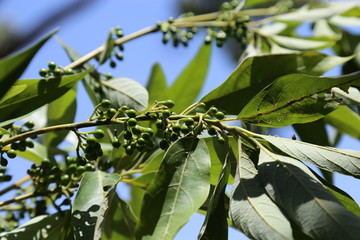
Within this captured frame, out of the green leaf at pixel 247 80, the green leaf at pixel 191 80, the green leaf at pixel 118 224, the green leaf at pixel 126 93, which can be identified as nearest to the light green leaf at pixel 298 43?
the green leaf at pixel 191 80

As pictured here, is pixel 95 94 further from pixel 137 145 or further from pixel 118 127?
pixel 137 145

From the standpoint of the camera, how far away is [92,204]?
146cm

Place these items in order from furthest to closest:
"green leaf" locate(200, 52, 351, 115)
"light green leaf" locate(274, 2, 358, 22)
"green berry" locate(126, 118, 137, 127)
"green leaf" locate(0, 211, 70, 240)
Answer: "light green leaf" locate(274, 2, 358, 22) → "green leaf" locate(0, 211, 70, 240) → "green leaf" locate(200, 52, 351, 115) → "green berry" locate(126, 118, 137, 127)

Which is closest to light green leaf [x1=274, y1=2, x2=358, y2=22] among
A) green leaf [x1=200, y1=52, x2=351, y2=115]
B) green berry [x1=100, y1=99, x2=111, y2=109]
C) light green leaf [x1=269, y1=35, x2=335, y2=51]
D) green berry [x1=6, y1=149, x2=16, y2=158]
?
light green leaf [x1=269, y1=35, x2=335, y2=51]

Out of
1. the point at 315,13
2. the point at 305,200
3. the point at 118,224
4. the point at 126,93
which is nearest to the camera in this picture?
the point at 305,200

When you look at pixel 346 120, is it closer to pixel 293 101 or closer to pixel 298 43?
pixel 298 43

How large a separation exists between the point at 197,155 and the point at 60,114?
3.04 feet

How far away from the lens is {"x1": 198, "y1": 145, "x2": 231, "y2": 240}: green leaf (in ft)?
4.29

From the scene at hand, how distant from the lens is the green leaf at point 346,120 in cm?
213

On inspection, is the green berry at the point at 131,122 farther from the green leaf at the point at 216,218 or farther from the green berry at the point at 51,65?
the green berry at the point at 51,65

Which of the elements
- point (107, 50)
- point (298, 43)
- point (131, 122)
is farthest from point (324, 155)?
Answer: point (298, 43)

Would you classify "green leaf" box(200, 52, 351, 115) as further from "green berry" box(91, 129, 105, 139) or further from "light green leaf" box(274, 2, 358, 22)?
"light green leaf" box(274, 2, 358, 22)

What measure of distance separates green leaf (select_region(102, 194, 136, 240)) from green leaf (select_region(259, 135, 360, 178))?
2.47 ft

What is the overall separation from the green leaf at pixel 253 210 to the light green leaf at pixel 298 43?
1.29m
